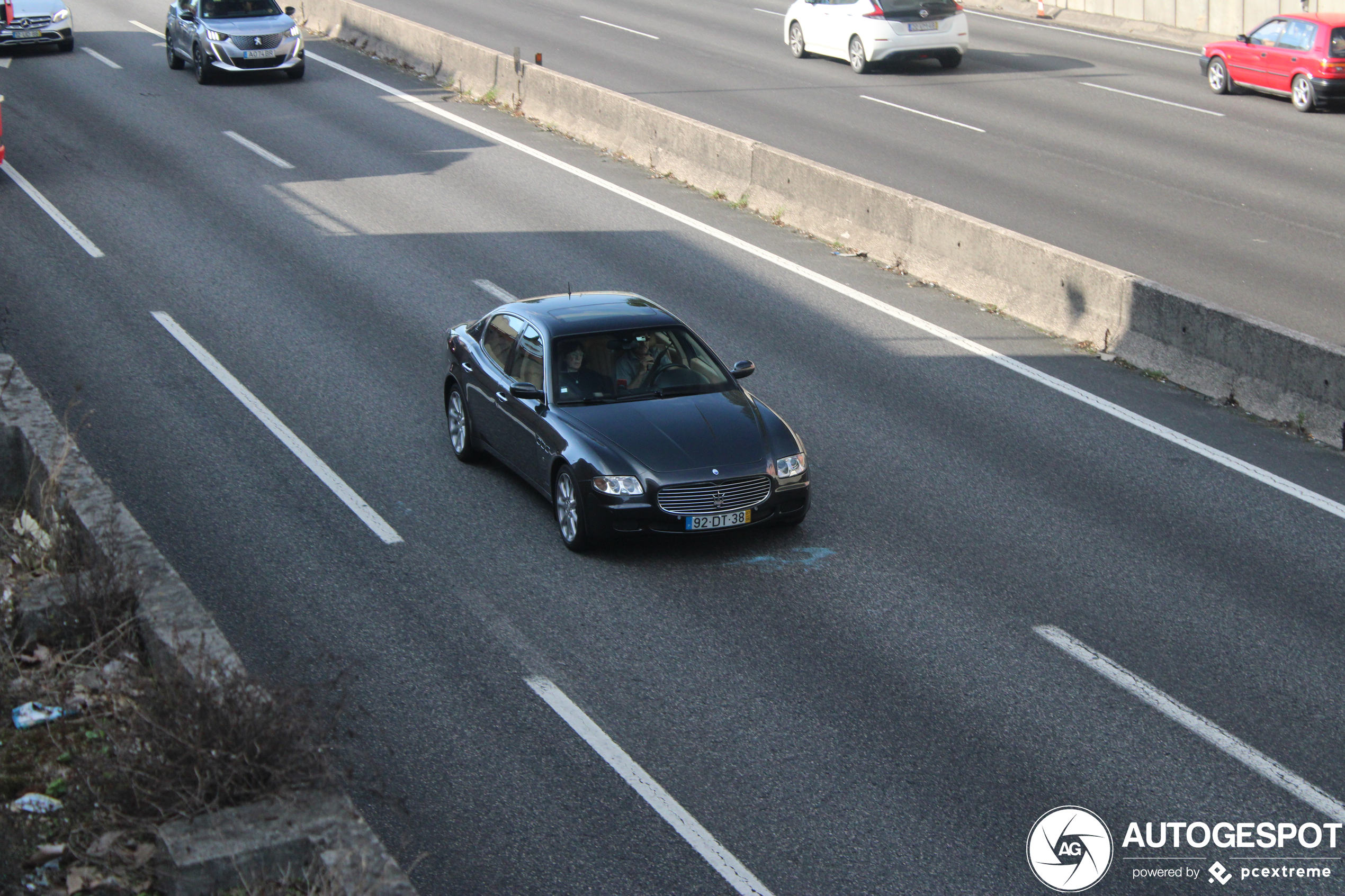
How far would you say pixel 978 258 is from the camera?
1595 centimetres

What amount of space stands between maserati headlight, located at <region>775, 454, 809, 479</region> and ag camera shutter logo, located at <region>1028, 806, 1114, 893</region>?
3614 millimetres

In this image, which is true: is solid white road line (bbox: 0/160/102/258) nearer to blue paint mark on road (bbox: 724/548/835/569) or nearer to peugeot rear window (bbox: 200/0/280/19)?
peugeot rear window (bbox: 200/0/280/19)

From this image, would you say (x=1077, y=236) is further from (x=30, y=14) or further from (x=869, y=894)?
(x=30, y=14)

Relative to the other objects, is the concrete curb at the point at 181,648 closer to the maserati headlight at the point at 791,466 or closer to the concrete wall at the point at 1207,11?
the maserati headlight at the point at 791,466

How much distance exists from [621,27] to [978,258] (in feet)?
73.9

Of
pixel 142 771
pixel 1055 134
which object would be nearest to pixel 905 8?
pixel 1055 134

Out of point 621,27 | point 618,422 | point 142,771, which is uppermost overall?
point 621,27

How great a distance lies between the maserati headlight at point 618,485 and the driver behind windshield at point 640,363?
1.20 metres

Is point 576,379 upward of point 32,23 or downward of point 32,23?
downward

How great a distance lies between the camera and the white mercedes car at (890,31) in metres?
29.5

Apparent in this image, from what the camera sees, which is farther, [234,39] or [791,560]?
[234,39]

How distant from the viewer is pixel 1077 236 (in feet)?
58.7

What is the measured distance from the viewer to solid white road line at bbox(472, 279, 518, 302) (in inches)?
627

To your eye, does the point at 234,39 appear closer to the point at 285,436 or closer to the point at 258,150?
the point at 258,150
